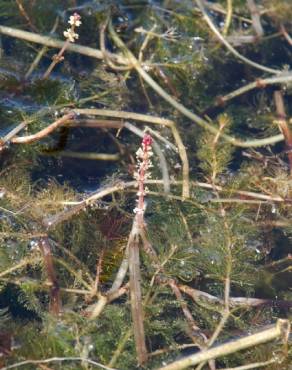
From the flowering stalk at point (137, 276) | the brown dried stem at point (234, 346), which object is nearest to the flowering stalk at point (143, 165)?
the flowering stalk at point (137, 276)

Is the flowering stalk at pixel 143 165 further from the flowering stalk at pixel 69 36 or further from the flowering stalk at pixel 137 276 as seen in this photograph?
the flowering stalk at pixel 69 36

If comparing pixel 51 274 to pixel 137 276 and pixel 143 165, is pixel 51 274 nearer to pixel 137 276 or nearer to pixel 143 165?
pixel 137 276

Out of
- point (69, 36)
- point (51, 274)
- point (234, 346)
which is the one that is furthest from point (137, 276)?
point (69, 36)

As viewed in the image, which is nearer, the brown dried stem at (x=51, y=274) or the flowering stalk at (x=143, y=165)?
the flowering stalk at (x=143, y=165)

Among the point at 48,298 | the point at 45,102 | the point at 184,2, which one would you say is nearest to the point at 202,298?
the point at 48,298

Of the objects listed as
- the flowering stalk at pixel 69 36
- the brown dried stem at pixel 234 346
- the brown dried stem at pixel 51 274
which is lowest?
the brown dried stem at pixel 234 346

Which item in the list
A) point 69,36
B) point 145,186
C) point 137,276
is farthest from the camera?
point 145,186

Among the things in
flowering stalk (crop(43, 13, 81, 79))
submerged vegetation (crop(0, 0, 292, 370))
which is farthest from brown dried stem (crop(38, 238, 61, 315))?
flowering stalk (crop(43, 13, 81, 79))

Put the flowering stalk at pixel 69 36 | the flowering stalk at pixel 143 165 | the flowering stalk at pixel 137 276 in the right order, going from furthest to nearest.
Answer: the flowering stalk at pixel 69 36, the flowering stalk at pixel 137 276, the flowering stalk at pixel 143 165
